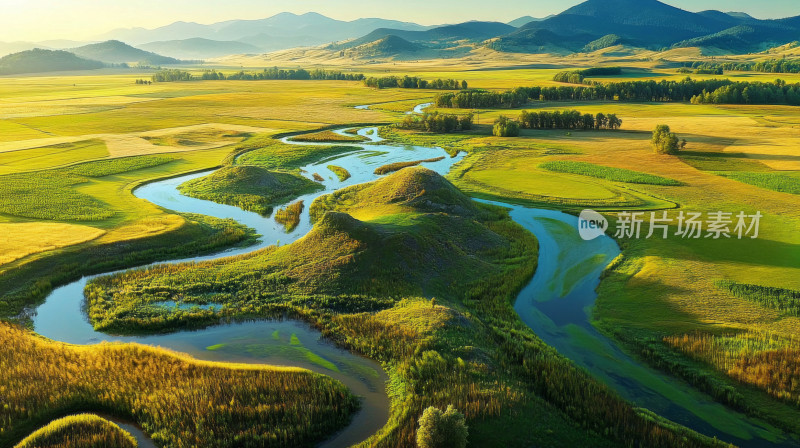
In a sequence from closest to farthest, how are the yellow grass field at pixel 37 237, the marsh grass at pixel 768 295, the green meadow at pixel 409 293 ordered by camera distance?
the green meadow at pixel 409 293, the marsh grass at pixel 768 295, the yellow grass field at pixel 37 237

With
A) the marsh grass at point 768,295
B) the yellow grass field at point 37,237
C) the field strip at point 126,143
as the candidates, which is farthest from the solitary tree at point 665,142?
the yellow grass field at point 37,237

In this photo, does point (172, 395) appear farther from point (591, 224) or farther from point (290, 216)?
point (591, 224)

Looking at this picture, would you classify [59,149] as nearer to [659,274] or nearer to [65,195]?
[65,195]

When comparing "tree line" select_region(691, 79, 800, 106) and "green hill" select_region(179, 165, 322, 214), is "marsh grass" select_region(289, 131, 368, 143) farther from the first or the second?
"tree line" select_region(691, 79, 800, 106)

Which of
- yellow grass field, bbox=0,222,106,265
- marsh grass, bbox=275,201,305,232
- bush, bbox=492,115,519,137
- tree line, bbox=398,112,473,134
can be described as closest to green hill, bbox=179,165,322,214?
A: marsh grass, bbox=275,201,305,232

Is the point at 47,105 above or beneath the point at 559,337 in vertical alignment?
above

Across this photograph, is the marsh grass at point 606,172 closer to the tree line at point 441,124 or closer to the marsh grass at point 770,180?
the marsh grass at point 770,180

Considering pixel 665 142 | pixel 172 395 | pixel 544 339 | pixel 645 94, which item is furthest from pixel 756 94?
pixel 172 395

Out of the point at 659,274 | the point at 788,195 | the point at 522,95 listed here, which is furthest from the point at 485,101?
the point at 659,274
